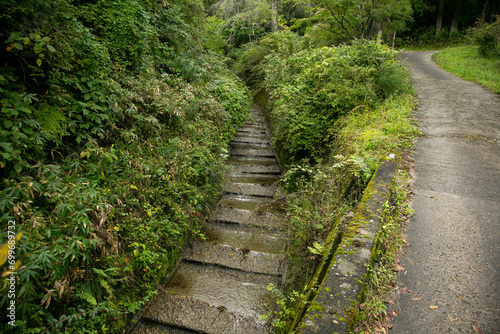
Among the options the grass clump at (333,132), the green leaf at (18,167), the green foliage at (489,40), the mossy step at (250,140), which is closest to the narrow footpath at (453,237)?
the grass clump at (333,132)

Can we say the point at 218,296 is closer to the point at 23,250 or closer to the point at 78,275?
the point at 78,275

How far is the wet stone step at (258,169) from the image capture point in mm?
7629

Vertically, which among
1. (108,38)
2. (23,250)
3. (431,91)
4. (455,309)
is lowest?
(455,309)

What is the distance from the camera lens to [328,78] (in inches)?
268

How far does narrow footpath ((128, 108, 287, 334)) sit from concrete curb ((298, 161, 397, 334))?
60.2 inches

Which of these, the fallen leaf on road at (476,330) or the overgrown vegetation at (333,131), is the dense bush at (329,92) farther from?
the fallen leaf on road at (476,330)

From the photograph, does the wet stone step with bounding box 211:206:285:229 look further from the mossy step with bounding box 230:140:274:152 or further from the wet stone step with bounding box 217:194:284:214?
the mossy step with bounding box 230:140:274:152

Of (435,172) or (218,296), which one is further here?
(435,172)

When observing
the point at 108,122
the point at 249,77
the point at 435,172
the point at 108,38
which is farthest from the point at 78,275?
the point at 249,77

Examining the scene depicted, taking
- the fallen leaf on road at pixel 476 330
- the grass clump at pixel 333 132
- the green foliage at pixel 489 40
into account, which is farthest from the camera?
the green foliage at pixel 489 40

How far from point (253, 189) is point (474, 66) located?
13.9 metres

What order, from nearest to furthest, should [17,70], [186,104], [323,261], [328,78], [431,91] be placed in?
1. [323,261]
2. [17,70]
3. [186,104]
4. [328,78]
5. [431,91]

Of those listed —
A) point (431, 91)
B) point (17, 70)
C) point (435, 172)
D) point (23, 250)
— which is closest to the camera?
point (23, 250)

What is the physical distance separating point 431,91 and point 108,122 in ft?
33.9
